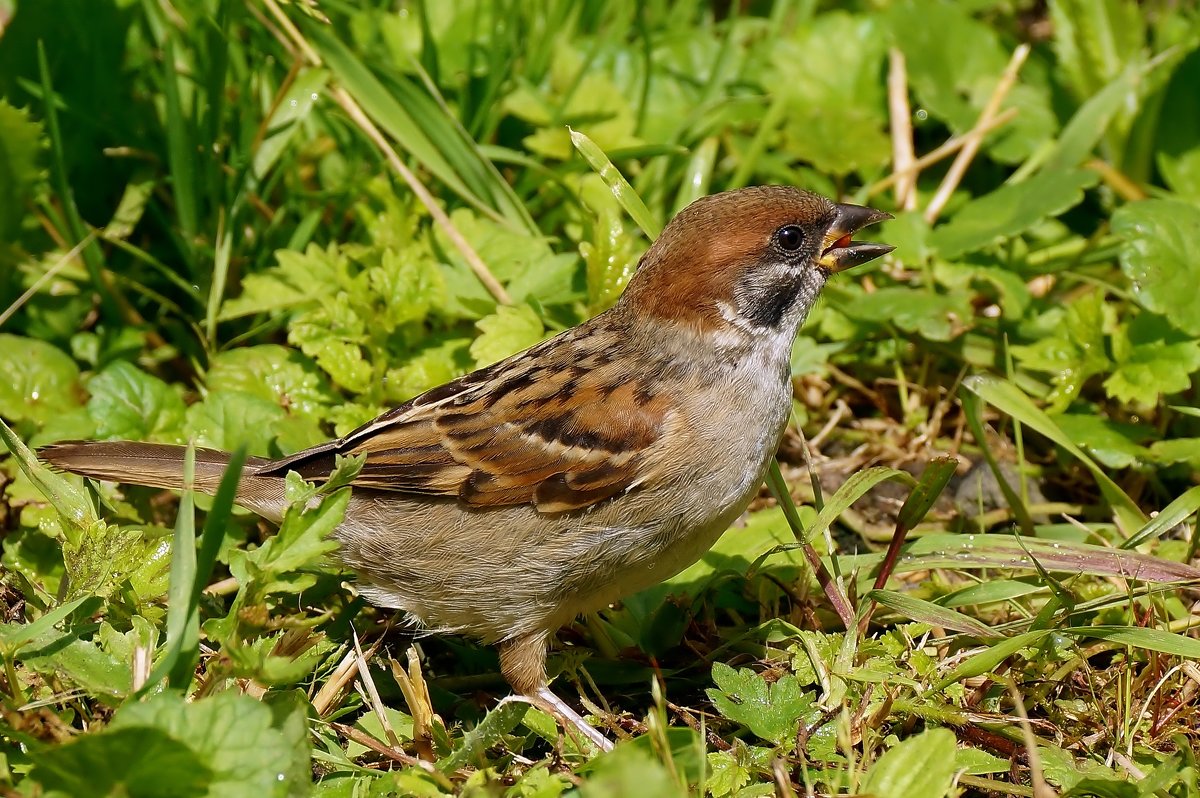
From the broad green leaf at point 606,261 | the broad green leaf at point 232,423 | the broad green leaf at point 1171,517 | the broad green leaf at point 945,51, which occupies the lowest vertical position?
the broad green leaf at point 1171,517

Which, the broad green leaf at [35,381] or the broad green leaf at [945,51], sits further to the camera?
the broad green leaf at [945,51]

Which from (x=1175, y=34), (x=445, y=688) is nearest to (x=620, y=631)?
(x=445, y=688)

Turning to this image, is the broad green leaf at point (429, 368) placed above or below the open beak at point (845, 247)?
below

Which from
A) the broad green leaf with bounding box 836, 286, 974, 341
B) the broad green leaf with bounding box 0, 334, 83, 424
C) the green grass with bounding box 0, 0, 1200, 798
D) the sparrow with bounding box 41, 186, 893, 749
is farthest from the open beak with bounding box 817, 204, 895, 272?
the broad green leaf with bounding box 0, 334, 83, 424

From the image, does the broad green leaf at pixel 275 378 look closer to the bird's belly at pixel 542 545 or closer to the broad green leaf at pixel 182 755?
the bird's belly at pixel 542 545

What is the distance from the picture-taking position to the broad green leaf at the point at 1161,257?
3.48m

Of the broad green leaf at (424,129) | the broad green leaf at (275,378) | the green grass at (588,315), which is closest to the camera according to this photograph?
the green grass at (588,315)

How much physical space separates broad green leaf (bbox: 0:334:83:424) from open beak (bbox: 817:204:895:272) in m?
2.08

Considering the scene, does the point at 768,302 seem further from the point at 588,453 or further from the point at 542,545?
the point at 542,545

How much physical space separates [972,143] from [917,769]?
2.74 metres

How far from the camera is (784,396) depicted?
3.01m

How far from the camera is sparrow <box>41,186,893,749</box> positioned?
2832 mm

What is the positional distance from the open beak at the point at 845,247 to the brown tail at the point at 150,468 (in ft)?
4.59

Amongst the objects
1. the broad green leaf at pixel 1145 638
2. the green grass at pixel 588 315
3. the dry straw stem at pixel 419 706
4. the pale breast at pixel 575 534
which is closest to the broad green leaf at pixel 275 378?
the green grass at pixel 588 315
